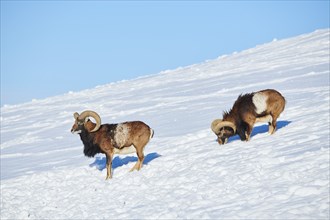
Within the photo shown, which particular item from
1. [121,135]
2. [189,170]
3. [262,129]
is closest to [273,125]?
[262,129]

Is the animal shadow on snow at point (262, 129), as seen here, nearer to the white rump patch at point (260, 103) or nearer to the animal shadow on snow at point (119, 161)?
the white rump patch at point (260, 103)

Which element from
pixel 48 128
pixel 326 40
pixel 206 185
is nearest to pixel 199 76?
pixel 326 40

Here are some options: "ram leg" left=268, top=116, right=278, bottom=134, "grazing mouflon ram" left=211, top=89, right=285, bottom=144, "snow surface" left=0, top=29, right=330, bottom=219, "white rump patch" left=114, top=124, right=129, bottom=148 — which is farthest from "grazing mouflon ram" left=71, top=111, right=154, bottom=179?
"ram leg" left=268, top=116, right=278, bottom=134

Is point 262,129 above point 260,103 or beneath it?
beneath

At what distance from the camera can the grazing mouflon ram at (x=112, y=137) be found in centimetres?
1359

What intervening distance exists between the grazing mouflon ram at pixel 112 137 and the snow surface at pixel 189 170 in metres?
0.67

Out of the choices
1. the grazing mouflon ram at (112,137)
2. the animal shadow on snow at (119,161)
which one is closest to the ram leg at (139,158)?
the grazing mouflon ram at (112,137)

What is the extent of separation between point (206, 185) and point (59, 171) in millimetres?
6712

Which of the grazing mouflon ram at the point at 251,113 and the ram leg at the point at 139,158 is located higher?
the grazing mouflon ram at the point at 251,113

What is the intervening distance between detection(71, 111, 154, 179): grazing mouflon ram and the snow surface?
0.67 m

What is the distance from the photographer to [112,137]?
13672mm

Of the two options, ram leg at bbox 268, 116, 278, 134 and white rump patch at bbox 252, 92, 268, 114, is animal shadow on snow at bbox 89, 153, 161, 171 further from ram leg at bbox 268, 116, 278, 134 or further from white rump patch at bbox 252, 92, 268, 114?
ram leg at bbox 268, 116, 278, 134

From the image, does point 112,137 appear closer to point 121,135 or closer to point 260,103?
point 121,135

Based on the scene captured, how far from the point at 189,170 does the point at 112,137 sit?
2727 millimetres
